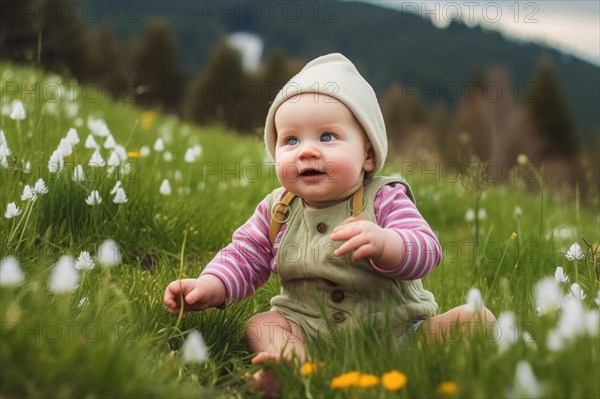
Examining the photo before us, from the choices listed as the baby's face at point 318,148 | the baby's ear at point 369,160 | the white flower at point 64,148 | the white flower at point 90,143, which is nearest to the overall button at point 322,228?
the baby's face at point 318,148

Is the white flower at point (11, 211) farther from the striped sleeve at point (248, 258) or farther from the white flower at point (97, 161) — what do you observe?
the striped sleeve at point (248, 258)

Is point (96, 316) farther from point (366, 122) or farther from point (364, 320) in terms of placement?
point (366, 122)

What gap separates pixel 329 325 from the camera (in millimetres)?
3088

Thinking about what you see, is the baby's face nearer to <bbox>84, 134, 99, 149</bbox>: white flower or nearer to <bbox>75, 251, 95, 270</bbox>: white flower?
<bbox>75, 251, 95, 270</bbox>: white flower

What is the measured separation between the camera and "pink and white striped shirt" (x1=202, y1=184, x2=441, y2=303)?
3080 millimetres

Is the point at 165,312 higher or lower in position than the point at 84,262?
lower

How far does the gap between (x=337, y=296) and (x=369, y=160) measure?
0.66 m

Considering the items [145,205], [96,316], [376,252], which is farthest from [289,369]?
[145,205]

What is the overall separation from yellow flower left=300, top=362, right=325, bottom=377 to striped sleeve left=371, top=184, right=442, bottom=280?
0.55 m

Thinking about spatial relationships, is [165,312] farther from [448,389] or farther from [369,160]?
[448,389]

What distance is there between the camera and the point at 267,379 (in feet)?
9.27

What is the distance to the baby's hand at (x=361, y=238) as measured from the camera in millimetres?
2838

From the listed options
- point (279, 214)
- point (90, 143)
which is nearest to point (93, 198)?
point (90, 143)

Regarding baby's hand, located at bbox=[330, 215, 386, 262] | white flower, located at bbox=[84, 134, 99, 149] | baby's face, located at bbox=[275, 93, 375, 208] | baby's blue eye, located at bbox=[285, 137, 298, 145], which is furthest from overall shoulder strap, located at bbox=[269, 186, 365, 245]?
white flower, located at bbox=[84, 134, 99, 149]
